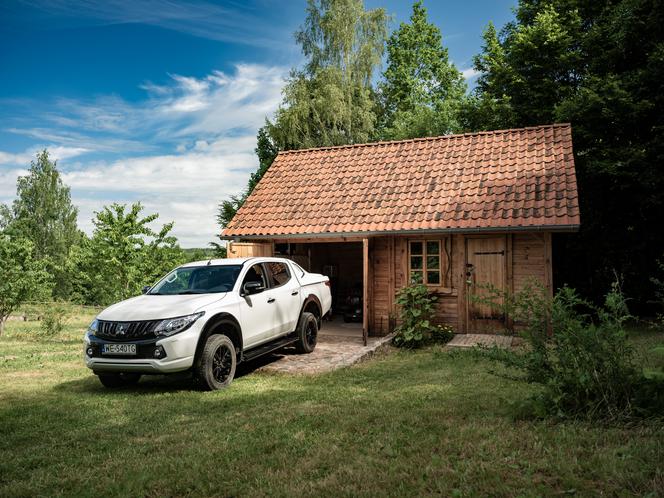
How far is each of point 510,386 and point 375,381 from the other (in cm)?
202

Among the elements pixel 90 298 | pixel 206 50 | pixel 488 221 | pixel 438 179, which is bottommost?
pixel 90 298

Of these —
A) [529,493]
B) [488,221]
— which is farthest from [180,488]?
[488,221]

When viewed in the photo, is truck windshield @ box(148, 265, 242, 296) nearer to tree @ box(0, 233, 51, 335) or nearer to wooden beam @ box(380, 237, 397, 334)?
wooden beam @ box(380, 237, 397, 334)

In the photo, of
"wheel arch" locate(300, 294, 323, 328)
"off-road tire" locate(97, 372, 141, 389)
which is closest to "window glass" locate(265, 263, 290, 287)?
"wheel arch" locate(300, 294, 323, 328)

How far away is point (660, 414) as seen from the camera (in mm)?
4586

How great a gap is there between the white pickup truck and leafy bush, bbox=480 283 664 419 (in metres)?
4.06

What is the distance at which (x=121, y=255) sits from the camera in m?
13.6

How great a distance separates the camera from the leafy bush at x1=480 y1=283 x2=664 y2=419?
4.75 m

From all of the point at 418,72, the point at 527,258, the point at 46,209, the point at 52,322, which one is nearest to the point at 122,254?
the point at 52,322

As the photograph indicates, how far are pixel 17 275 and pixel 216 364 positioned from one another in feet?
39.0

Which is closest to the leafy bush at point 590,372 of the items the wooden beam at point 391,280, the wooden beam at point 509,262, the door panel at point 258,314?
the door panel at point 258,314

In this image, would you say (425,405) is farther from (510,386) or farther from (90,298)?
(90,298)

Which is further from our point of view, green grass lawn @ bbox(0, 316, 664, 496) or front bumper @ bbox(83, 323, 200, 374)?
front bumper @ bbox(83, 323, 200, 374)

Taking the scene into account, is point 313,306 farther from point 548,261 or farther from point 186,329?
point 548,261
